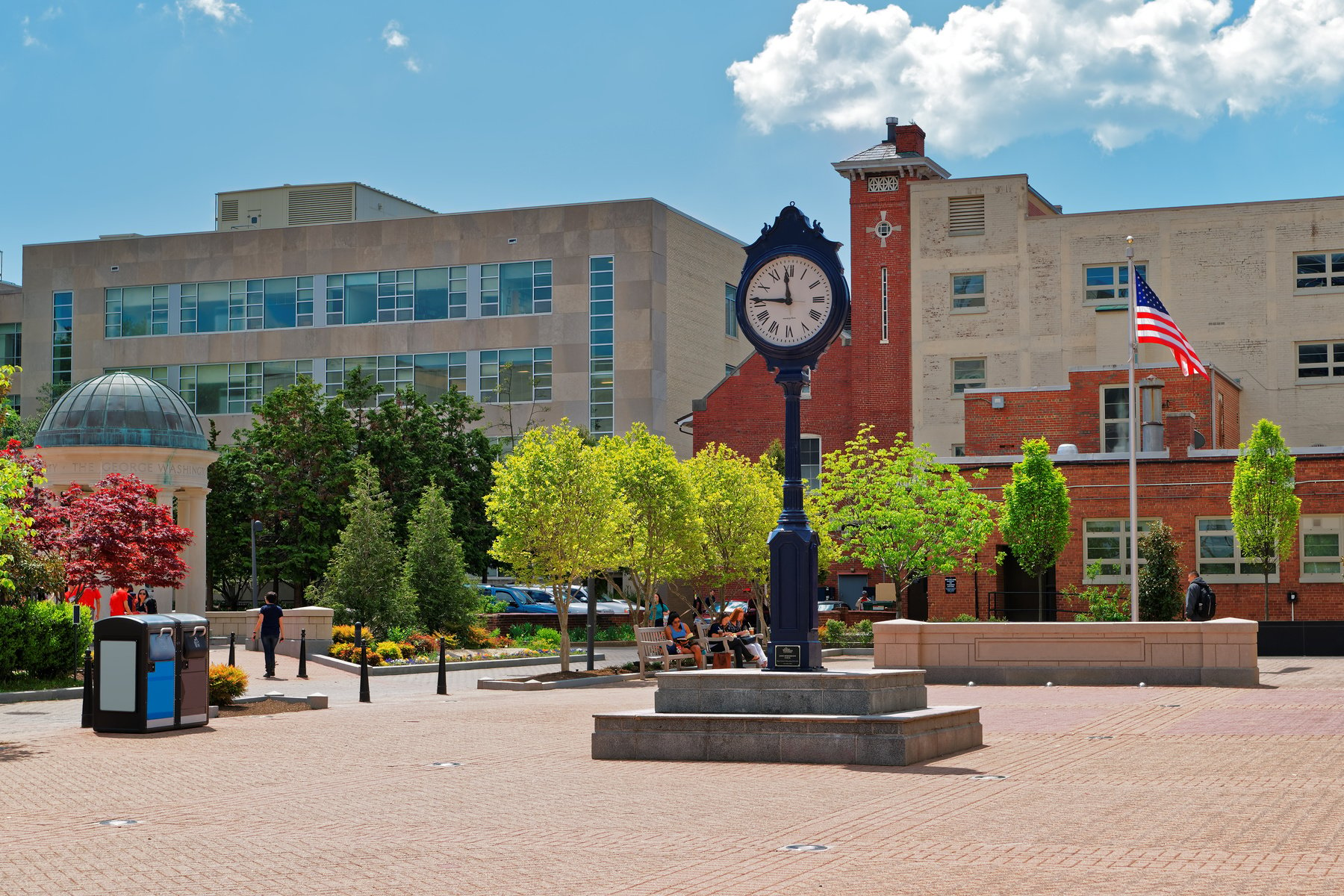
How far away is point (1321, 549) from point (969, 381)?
1929 cm

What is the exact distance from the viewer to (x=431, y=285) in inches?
2921

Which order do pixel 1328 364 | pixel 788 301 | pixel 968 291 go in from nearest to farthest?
pixel 788 301
pixel 1328 364
pixel 968 291

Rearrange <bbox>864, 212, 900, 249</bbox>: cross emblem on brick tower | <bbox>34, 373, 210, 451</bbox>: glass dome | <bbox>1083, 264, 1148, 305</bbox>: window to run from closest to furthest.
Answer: <bbox>34, 373, 210, 451</bbox>: glass dome, <bbox>1083, 264, 1148, 305</bbox>: window, <bbox>864, 212, 900, 249</bbox>: cross emblem on brick tower

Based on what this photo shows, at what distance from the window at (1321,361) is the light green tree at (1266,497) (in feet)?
59.5

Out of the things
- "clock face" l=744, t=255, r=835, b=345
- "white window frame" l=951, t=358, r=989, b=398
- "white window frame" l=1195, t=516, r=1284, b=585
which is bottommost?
"white window frame" l=1195, t=516, r=1284, b=585

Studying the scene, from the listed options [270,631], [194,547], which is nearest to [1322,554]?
[270,631]

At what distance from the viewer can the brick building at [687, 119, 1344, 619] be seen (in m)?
46.9

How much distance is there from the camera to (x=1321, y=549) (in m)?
41.1

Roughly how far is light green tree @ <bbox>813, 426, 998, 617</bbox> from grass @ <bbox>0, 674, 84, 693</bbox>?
21.7 metres

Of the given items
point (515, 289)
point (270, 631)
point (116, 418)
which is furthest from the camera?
point (515, 289)

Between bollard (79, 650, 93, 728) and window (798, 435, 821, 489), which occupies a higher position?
window (798, 435, 821, 489)

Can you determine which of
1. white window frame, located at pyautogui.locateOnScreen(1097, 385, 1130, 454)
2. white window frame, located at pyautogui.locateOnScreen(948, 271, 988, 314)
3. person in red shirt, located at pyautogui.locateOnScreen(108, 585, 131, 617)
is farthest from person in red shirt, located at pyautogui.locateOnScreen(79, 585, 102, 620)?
white window frame, located at pyautogui.locateOnScreen(948, 271, 988, 314)

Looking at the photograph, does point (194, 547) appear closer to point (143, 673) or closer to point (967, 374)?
point (143, 673)

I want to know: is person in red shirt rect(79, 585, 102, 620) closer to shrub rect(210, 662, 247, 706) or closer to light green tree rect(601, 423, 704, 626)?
light green tree rect(601, 423, 704, 626)
